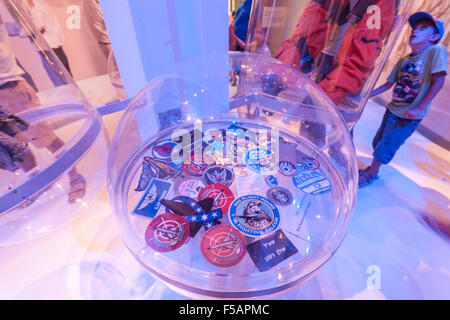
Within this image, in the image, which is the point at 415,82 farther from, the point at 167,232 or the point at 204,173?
the point at 167,232

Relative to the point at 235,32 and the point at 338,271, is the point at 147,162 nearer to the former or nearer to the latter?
the point at 338,271

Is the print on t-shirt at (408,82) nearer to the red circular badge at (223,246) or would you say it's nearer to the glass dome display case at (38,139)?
the red circular badge at (223,246)

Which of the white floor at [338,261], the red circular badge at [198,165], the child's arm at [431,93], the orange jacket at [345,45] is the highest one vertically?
the orange jacket at [345,45]

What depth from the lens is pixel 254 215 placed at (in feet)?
1.98

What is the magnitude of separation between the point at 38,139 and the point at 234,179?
2.11 ft

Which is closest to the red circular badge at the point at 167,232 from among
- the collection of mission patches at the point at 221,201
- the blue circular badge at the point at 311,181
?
the collection of mission patches at the point at 221,201

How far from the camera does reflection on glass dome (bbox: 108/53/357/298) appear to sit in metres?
0.50

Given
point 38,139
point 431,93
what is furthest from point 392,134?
point 38,139

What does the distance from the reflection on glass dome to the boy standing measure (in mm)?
506

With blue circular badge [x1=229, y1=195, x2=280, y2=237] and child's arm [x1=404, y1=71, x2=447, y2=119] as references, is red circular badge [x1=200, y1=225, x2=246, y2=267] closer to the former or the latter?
blue circular badge [x1=229, y1=195, x2=280, y2=237]

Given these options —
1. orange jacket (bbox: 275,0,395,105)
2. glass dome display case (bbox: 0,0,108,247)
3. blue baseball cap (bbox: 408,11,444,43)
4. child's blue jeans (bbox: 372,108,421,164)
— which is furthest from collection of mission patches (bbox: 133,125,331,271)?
blue baseball cap (bbox: 408,11,444,43)

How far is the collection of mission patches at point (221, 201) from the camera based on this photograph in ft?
1.75

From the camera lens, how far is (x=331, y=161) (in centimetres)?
74

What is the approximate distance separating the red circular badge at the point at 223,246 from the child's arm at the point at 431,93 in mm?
971
